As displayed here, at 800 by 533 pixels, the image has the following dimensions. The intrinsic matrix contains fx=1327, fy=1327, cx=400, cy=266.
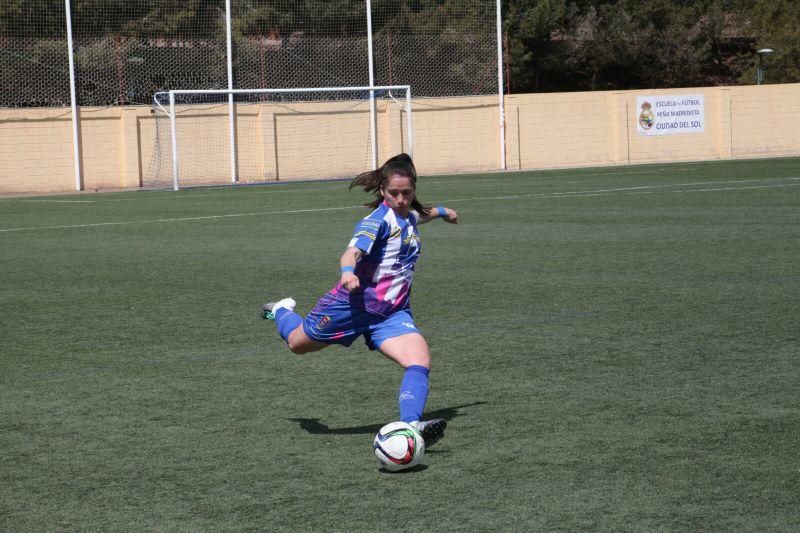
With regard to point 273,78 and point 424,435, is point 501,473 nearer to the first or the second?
point 424,435

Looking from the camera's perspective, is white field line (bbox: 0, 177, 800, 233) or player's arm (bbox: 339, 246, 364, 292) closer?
player's arm (bbox: 339, 246, 364, 292)

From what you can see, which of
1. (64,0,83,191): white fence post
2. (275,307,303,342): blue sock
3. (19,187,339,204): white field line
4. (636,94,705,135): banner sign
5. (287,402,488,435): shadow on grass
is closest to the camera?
(287,402,488,435): shadow on grass

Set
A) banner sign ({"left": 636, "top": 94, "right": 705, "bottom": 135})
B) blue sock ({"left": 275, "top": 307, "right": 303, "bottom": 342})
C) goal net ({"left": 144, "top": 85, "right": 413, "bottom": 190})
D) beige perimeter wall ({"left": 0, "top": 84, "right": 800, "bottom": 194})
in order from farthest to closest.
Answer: banner sign ({"left": 636, "top": 94, "right": 705, "bottom": 135}) < goal net ({"left": 144, "top": 85, "right": 413, "bottom": 190}) < beige perimeter wall ({"left": 0, "top": 84, "right": 800, "bottom": 194}) < blue sock ({"left": 275, "top": 307, "right": 303, "bottom": 342})

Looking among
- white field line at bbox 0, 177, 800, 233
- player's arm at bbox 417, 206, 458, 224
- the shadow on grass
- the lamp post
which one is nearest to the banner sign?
the lamp post

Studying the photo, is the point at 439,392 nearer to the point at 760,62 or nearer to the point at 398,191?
the point at 398,191

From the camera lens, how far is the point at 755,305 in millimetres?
9430

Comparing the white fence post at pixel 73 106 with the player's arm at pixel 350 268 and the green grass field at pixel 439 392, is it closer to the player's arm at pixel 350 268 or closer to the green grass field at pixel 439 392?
the green grass field at pixel 439 392

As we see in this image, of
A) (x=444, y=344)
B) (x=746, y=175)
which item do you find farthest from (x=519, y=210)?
(x=444, y=344)

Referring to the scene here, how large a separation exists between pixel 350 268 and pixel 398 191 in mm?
492

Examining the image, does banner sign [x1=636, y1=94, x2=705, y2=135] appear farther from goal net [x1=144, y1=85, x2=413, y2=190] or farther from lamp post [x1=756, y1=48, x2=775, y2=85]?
goal net [x1=144, y1=85, x2=413, y2=190]

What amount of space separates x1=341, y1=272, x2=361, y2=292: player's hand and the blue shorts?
17.0 inches

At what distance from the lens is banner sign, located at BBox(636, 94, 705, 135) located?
38.2m

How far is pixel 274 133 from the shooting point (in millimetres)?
33188

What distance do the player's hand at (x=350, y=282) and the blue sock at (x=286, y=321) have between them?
101 cm
